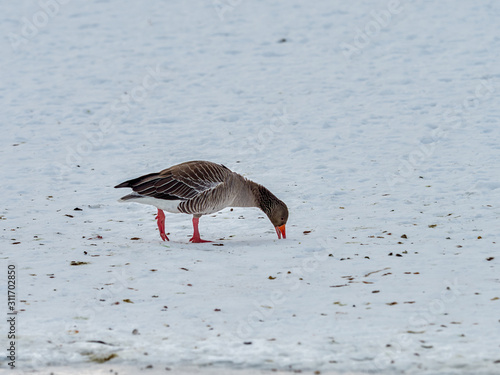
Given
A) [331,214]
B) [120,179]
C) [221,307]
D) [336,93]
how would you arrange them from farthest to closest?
[336,93] → [120,179] → [331,214] → [221,307]

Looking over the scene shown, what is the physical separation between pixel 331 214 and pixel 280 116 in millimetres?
5463

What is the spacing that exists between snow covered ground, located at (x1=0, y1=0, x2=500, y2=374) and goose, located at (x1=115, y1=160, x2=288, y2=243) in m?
0.45

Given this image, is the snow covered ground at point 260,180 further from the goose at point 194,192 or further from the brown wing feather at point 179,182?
the brown wing feather at point 179,182

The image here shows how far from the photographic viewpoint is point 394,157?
13469 mm

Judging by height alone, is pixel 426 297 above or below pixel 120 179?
below

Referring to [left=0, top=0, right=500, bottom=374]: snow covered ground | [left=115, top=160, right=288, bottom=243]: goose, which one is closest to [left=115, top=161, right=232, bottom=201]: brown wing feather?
[left=115, top=160, right=288, bottom=243]: goose

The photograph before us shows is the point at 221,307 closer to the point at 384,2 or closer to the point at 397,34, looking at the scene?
the point at 397,34

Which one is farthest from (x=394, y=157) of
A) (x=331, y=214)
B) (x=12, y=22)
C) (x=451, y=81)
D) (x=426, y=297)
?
(x=12, y=22)

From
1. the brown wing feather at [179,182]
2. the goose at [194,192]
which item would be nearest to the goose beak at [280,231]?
the goose at [194,192]

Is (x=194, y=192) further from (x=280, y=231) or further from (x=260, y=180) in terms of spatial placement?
(x=260, y=180)

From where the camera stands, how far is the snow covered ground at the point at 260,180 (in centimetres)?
638

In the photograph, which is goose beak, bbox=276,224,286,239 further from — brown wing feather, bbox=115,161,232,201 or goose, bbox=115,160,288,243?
brown wing feather, bbox=115,161,232,201

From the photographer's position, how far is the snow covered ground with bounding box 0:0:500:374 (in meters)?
6.38

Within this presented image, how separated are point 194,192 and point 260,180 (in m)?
3.49
